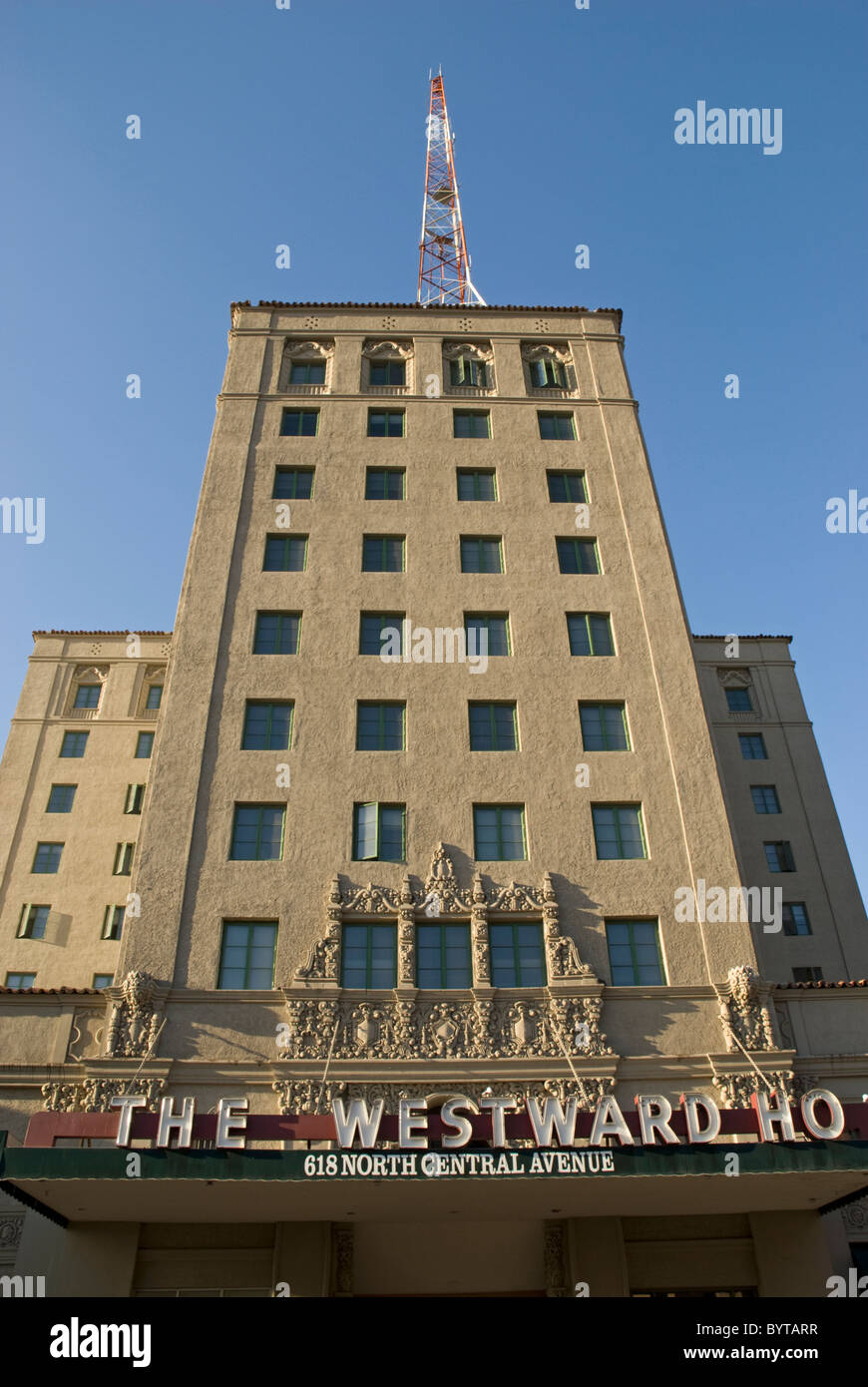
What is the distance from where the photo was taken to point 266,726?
3142 cm

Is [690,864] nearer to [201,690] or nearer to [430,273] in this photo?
[201,690]

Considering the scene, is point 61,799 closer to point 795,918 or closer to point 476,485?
point 476,485

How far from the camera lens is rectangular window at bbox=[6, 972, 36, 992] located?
4138cm

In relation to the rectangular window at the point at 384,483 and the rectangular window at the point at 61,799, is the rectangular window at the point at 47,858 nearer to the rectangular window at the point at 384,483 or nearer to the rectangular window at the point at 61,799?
the rectangular window at the point at 61,799

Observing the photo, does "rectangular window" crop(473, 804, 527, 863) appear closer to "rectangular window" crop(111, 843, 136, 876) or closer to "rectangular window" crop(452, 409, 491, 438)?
"rectangular window" crop(452, 409, 491, 438)

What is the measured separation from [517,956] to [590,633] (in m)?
11.7

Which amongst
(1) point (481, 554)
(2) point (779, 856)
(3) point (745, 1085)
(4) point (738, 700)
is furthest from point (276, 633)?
(4) point (738, 700)

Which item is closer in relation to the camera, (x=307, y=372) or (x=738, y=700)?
(x=307, y=372)

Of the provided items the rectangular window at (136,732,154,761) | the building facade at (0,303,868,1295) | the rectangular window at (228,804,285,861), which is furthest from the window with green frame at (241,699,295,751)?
the rectangular window at (136,732,154,761)

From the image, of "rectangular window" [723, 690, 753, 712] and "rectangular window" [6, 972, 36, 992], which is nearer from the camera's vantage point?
"rectangular window" [6, 972, 36, 992]

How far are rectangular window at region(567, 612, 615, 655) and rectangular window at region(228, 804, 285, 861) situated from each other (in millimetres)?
11256

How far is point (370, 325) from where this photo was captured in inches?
1700

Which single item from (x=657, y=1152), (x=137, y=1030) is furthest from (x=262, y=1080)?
(x=657, y=1152)

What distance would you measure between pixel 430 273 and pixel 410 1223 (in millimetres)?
46548
